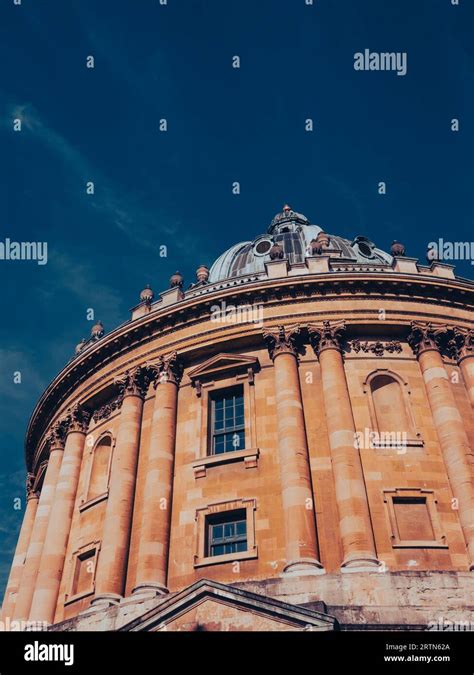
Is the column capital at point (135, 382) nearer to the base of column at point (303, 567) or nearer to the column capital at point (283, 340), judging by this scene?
the column capital at point (283, 340)

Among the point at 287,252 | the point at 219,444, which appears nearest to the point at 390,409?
the point at 219,444

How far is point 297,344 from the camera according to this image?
1032 inches

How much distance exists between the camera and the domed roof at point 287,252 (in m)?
39.0

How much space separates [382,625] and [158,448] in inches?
423

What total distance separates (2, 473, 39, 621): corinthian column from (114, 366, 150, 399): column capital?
11.4 m

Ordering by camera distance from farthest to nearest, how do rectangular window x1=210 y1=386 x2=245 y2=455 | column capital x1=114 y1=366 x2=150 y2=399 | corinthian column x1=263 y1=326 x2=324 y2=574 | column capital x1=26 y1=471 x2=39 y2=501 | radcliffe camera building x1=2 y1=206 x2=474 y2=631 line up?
1. column capital x1=26 y1=471 x2=39 y2=501
2. column capital x1=114 y1=366 x2=150 y2=399
3. rectangular window x1=210 y1=386 x2=245 y2=455
4. corinthian column x1=263 y1=326 x2=324 y2=574
5. radcliffe camera building x1=2 y1=206 x2=474 y2=631

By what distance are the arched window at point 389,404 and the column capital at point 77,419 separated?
13.6 m

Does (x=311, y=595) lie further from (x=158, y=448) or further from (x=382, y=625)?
(x=158, y=448)

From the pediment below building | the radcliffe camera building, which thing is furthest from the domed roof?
the pediment below building

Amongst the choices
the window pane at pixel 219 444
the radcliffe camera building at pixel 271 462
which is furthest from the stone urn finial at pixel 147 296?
the window pane at pixel 219 444

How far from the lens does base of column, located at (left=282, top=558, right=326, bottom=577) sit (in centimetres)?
1956

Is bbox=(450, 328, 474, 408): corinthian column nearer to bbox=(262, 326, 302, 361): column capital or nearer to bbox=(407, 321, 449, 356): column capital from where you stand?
bbox=(407, 321, 449, 356): column capital
